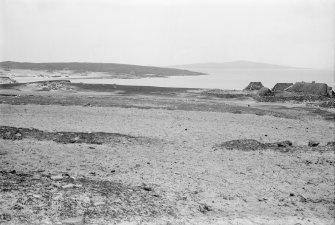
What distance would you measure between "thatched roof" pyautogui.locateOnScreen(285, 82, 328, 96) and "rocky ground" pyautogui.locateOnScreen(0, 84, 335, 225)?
844 inches

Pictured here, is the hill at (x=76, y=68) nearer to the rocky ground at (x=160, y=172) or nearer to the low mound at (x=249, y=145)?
the rocky ground at (x=160, y=172)

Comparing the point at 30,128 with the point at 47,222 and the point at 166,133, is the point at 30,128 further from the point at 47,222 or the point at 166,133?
the point at 47,222

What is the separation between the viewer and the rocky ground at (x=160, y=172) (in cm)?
666

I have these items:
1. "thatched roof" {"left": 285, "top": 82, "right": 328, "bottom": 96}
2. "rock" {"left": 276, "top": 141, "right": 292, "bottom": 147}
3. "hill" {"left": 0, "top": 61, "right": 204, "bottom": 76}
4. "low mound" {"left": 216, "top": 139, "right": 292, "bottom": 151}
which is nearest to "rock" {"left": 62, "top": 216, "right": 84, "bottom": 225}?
"low mound" {"left": 216, "top": 139, "right": 292, "bottom": 151}

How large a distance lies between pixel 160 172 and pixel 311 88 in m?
33.5

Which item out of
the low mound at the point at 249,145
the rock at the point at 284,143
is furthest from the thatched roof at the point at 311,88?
the low mound at the point at 249,145

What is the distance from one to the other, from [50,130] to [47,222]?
835cm

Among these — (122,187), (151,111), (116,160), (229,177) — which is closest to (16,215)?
(122,187)

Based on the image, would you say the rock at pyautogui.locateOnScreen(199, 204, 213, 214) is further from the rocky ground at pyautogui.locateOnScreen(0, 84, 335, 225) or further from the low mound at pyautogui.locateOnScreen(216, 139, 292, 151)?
the low mound at pyautogui.locateOnScreen(216, 139, 292, 151)

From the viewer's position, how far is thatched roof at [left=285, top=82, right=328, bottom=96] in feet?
121

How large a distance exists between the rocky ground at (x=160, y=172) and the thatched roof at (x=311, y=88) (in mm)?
21431

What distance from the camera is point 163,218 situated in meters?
6.53

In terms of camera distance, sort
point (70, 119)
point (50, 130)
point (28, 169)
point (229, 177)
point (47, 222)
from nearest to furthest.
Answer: point (47, 222) < point (28, 169) < point (229, 177) < point (50, 130) < point (70, 119)

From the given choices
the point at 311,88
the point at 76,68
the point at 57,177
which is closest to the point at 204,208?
the point at 57,177
